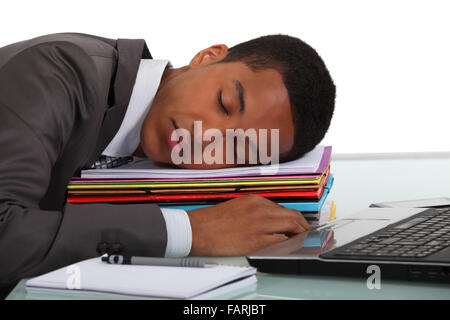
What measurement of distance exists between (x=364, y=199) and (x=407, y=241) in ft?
1.70

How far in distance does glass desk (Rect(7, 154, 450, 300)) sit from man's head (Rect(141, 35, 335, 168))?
6.4 inches

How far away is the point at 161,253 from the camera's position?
87 cm

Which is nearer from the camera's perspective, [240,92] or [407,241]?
[407,241]

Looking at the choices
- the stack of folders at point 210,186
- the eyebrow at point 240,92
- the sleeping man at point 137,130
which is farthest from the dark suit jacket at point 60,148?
the eyebrow at point 240,92

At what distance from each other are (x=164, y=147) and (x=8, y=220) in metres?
0.47

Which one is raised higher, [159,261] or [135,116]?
[135,116]

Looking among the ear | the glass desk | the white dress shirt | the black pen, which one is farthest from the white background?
the black pen

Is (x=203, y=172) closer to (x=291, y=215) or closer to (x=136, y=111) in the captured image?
(x=291, y=215)

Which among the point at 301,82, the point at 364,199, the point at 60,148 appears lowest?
the point at 364,199

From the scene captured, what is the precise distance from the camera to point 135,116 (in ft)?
4.36

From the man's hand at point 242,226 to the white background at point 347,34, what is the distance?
1.92 metres

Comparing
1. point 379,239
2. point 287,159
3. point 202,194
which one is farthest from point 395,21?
point 379,239

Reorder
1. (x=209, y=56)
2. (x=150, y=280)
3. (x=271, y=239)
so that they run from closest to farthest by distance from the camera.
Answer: (x=150, y=280), (x=271, y=239), (x=209, y=56)

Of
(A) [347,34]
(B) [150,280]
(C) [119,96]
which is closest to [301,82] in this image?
(C) [119,96]
